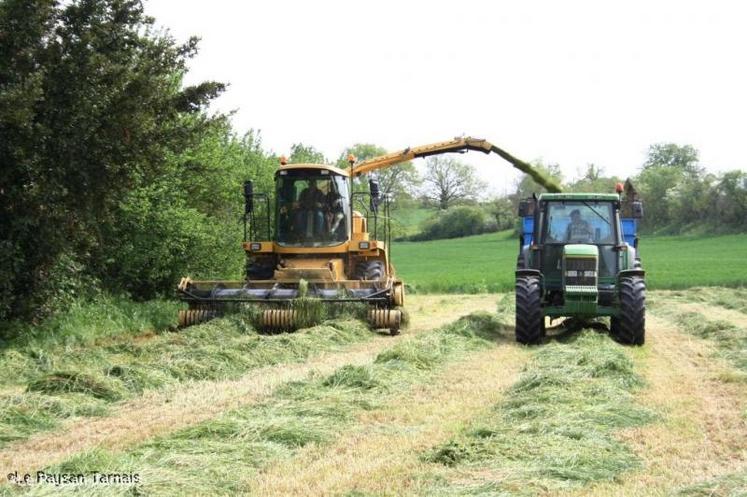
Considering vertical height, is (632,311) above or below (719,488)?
above

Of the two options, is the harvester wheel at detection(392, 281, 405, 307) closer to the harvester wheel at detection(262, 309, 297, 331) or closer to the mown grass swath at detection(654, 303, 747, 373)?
the harvester wheel at detection(262, 309, 297, 331)

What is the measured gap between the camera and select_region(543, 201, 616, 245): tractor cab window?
13.3m

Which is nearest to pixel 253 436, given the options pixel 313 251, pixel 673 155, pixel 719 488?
pixel 719 488

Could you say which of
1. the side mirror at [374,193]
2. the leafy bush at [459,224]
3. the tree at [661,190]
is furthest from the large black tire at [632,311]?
the leafy bush at [459,224]

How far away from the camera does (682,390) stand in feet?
27.5

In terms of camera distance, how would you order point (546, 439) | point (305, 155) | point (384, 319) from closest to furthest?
point (546, 439), point (384, 319), point (305, 155)

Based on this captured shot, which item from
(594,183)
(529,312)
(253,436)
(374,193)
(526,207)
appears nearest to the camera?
(253,436)

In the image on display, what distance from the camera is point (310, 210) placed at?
1540cm

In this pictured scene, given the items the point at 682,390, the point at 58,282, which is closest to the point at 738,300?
the point at 682,390

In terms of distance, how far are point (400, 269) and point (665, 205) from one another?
27.4m

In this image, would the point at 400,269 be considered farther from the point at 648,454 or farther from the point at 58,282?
the point at 648,454

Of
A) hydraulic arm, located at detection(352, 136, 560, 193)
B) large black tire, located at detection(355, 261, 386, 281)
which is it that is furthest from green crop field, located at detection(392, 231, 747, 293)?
large black tire, located at detection(355, 261, 386, 281)

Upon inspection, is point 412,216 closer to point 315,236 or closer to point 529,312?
point 315,236

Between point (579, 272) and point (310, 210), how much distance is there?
17.1 feet
